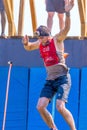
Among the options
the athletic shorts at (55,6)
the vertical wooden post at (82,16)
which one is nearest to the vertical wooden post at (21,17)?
the vertical wooden post at (82,16)

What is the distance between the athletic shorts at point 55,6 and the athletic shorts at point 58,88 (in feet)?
8.39

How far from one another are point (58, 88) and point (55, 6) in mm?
2768

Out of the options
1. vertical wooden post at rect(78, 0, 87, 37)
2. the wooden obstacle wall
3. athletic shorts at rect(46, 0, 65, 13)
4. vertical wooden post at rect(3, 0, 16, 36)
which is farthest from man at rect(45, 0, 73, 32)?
vertical wooden post at rect(78, 0, 87, 37)

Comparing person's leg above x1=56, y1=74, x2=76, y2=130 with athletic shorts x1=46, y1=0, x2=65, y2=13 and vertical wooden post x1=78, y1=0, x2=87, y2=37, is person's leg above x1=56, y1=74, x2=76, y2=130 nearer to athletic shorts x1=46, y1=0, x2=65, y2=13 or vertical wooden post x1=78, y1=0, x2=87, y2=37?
athletic shorts x1=46, y1=0, x2=65, y2=13

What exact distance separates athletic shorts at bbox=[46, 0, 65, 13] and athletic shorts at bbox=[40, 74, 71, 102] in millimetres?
2556

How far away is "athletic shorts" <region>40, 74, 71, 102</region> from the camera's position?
398 inches


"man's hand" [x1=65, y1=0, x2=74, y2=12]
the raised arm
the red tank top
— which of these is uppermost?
"man's hand" [x1=65, y1=0, x2=74, y2=12]

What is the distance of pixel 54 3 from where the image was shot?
12.6 meters

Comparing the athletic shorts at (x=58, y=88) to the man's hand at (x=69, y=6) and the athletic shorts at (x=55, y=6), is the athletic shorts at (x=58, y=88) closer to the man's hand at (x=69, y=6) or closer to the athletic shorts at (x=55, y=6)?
the man's hand at (x=69, y=6)

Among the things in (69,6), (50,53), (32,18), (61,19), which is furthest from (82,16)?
(69,6)

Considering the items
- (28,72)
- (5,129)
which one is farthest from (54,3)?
(5,129)

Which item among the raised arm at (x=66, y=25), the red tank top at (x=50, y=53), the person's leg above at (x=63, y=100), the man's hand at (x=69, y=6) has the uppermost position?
the man's hand at (x=69, y=6)

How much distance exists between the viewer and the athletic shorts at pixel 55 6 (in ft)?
41.1

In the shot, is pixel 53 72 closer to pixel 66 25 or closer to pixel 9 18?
pixel 66 25
